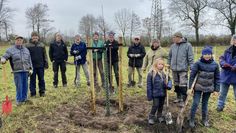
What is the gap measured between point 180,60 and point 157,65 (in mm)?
1328

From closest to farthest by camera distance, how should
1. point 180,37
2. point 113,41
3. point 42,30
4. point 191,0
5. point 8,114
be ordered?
point 8,114
point 180,37
point 113,41
point 191,0
point 42,30

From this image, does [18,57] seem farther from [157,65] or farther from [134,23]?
[134,23]

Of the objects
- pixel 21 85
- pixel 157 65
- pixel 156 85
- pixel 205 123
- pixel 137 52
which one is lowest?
pixel 205 123

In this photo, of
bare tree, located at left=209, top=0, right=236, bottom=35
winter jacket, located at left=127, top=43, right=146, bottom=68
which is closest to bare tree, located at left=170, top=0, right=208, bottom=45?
bare tree, located at left=209, top=0, right=236, bottom=35

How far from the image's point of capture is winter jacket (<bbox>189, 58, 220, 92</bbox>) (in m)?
7.35

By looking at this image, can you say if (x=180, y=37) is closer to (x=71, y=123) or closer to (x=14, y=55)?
(x=71, y=123)

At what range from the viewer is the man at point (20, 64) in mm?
8805

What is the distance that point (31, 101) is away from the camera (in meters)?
9.09

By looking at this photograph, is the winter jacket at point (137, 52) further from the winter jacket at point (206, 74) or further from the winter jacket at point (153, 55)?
the winter jacket at point (206, 74)

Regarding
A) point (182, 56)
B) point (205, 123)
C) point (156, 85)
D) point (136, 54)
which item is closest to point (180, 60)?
point (182, 56)

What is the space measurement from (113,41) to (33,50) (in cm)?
256

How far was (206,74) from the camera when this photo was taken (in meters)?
7.34

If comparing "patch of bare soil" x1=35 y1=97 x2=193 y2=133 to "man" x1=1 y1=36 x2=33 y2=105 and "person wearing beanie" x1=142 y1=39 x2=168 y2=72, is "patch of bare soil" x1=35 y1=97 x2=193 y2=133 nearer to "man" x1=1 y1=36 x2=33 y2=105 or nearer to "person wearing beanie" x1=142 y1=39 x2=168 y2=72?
"man" x1=1 y1=36 x2=33 y2=105

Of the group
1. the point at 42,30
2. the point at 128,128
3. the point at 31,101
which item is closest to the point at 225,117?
the point at 128,128
